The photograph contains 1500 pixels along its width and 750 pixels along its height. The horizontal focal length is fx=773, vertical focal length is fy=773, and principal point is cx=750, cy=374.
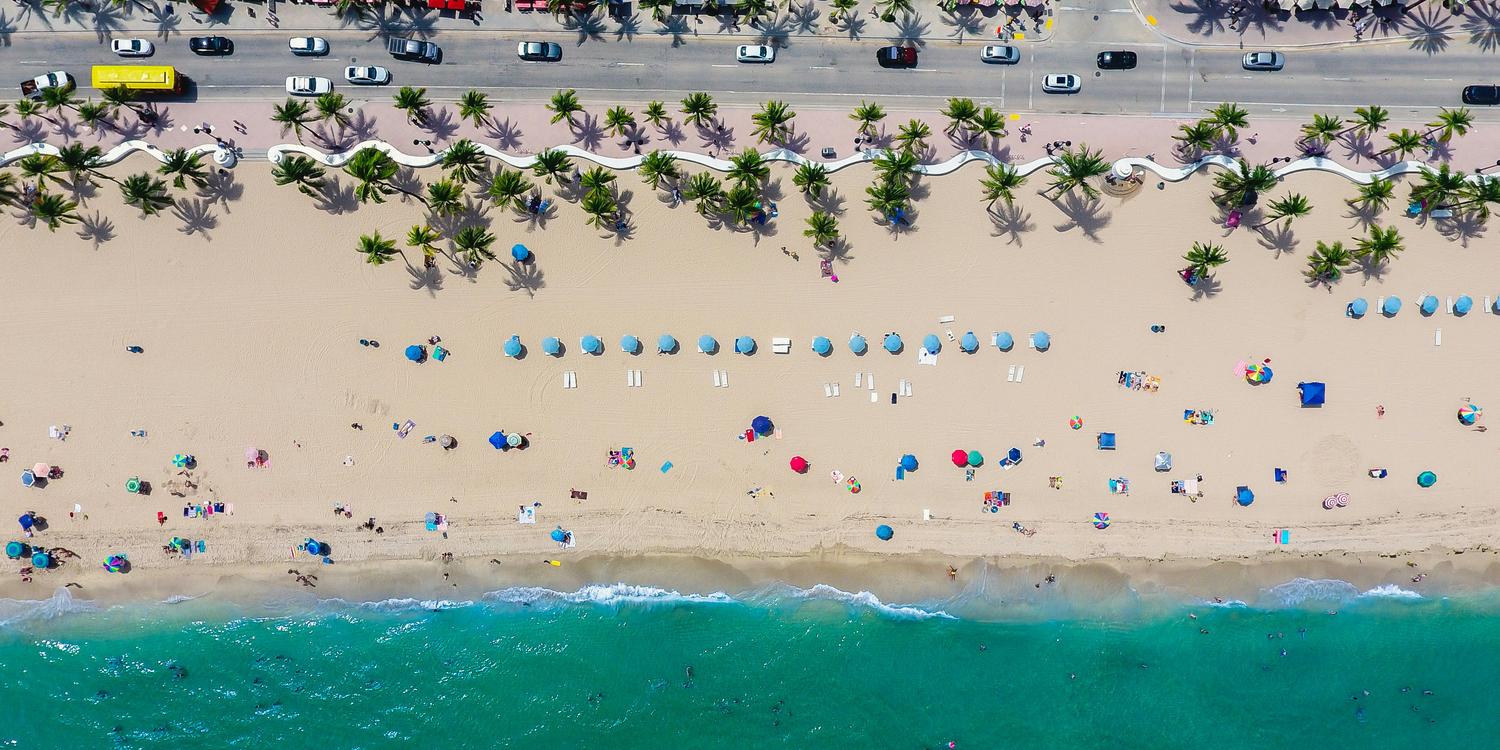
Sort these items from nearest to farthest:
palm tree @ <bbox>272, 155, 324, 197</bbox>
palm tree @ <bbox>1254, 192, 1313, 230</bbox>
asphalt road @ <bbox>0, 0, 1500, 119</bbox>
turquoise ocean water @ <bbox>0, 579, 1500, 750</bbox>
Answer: palm tree @ <bbox>272, 155, 324, 197</bbox> < palm tree @ <bbox>1254, 192, 1313, 230</bbox> < asphalt road @ <bbox>0, 0, 1500, 119</bbox> < turquoise ocean water @ <bbox>0, 579, 1500, 750</bbox>

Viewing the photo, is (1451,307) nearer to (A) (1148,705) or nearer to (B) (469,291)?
(A) (1148,705)

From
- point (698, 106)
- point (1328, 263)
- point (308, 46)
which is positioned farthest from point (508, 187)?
point (1328, 263)

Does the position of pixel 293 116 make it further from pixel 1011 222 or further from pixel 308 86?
pixel 1011 222

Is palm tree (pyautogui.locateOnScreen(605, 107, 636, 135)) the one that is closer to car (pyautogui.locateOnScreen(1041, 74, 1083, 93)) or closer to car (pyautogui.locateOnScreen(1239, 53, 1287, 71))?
car (pyautogui.locateOnScreen(1041, 74, 1083, 93))

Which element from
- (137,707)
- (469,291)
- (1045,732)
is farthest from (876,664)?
(137,707)

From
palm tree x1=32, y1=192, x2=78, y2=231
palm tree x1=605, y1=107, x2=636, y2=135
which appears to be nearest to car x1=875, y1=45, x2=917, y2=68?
palm tree x1=605, y1=107, x2=636, y2=135
